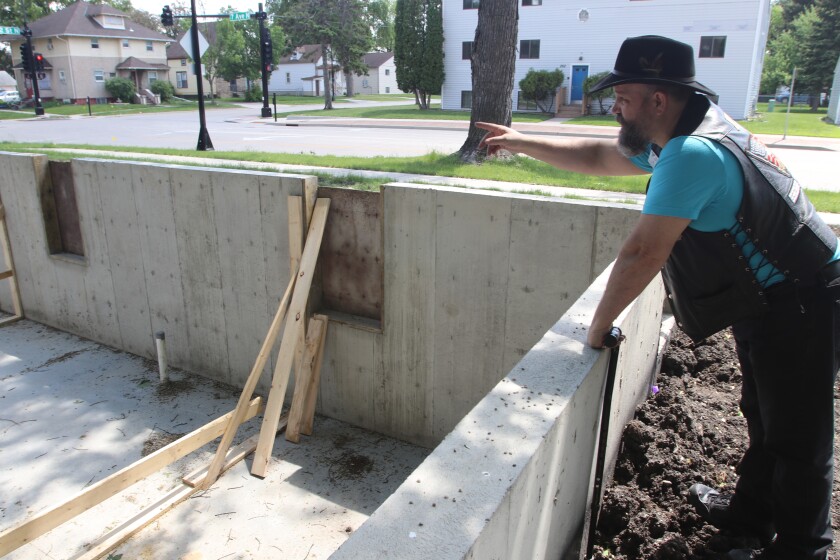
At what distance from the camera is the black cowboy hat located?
230cm

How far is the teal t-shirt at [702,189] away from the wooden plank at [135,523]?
16.8 feet

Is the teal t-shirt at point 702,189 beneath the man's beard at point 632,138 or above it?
beneath

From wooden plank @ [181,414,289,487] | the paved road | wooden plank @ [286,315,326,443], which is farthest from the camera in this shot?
the paved road

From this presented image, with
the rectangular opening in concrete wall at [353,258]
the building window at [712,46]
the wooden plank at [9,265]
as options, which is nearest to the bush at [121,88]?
the building window at [712,46]

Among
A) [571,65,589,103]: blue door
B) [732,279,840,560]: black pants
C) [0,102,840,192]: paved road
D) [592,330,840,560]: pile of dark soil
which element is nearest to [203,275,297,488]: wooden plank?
[592,330,840,560]: pile of dark soil

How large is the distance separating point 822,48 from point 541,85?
2138 cm

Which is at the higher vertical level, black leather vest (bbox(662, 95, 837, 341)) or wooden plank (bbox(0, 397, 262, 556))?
black leather vest (bbox(662, 95, 837, 341))

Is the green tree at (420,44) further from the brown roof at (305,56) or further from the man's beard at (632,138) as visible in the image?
the man's beard at (632,138)

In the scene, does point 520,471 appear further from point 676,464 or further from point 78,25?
point 78,25

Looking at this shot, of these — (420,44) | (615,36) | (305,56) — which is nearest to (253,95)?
(305,56)

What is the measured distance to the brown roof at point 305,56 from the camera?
211 feet

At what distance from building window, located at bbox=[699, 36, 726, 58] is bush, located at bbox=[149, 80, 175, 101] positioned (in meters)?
39.1

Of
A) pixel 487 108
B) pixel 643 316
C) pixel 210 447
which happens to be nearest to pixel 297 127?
pixel 487 108

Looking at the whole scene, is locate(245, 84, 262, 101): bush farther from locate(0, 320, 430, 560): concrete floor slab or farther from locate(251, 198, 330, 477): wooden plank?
locate(251, 198, 330, 477): wooden plank
